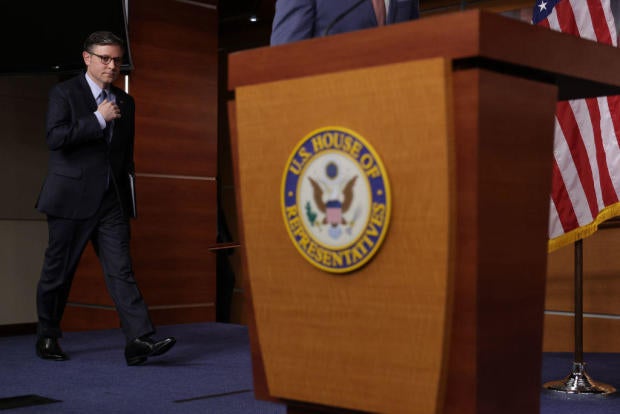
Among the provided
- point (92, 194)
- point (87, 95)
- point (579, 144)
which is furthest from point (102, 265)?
point (579, 144)

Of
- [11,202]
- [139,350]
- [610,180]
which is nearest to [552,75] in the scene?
[610,180]

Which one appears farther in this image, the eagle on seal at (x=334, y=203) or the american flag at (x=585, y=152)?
the american flag at (x=585, y=152)

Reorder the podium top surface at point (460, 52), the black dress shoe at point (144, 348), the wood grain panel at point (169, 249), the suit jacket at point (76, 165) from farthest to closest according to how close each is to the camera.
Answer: the wood grain panel at point (169, 249), the suit jacket at point (76, 165), the black dress shoe at point (144, 348), the podium top surface at point (460, 52)

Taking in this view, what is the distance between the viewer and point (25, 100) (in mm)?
6152

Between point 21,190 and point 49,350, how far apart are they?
2.11m

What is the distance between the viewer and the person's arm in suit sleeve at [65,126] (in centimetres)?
408

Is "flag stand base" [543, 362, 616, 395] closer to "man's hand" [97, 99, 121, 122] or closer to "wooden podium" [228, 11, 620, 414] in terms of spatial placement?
"wooden podium" [228, 11, 620, 414]

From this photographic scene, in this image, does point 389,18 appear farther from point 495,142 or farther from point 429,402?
point 429,402

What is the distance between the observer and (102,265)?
13.7 ft

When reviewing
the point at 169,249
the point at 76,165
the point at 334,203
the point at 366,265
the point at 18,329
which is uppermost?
the point at 76,165

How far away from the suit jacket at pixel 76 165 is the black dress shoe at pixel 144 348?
0.61 meters

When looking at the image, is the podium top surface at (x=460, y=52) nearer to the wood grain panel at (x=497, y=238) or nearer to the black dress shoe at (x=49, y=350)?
the wood grain panel at (x=497, y=238)

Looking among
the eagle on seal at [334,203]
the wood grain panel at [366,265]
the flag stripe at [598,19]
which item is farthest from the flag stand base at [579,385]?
the eagle on seal at [334,203]

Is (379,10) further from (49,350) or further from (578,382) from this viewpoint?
(49,350)
